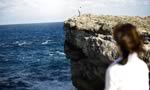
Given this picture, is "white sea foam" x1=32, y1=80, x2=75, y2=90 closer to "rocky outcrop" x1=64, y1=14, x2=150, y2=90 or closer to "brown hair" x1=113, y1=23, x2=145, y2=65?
A: "rocky outcrop" x1=64, y1=14, x2=150, y2=90

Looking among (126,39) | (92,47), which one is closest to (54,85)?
(92,47)

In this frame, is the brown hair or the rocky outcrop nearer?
the brown hair

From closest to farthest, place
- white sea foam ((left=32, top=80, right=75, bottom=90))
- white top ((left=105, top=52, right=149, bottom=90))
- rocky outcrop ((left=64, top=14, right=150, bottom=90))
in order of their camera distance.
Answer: white top ((left=105, top=52, right=149, bottom=90)), rocky outcrop ((left=64, top=14, right=150, bottom=90)), white sea foam ((left=32, top=80, right=75, bottom=90))

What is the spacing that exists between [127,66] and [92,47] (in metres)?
18.1

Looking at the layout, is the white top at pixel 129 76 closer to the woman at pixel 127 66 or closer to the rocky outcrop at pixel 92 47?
the woman at pixel 127 66

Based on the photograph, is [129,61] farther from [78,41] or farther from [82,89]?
[82,89]

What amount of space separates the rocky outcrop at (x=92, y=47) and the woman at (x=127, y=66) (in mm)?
14565

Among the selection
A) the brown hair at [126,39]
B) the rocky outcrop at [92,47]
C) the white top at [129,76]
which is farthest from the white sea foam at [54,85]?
the brown hair at [126,39]

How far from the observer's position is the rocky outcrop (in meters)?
20.9

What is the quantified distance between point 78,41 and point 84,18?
9.11 feet

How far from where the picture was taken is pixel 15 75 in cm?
5450

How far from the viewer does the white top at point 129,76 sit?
4438mm

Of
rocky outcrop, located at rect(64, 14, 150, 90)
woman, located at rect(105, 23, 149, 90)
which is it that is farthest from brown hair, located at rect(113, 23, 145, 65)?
rocky outcrop, located at rect(64, 14, 150, 90)

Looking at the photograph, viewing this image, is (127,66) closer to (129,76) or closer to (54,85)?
(129,76)
